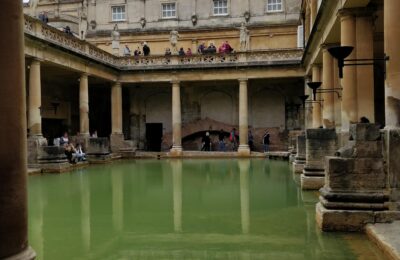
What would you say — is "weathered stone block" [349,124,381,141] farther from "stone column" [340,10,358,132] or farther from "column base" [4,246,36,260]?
"column base" [4,246,36,260]

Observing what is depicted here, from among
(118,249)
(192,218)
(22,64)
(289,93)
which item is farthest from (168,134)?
(22,64)

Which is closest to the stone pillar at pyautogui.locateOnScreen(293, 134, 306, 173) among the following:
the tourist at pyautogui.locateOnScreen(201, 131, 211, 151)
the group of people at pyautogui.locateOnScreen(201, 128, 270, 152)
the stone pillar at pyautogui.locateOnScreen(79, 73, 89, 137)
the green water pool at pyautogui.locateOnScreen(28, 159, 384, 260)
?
the green water pool at pyautogui.locateOnScreen(28, 159, 384, 260)

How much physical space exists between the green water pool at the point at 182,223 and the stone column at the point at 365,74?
2624 millimetres

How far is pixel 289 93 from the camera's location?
114 feet

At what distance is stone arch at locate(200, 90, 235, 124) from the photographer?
117 feet

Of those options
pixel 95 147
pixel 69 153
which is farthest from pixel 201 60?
pixel 69 153

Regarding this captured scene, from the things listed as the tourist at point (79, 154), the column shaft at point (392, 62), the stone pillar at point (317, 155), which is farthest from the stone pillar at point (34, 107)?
the column shaft at point (392, 62)

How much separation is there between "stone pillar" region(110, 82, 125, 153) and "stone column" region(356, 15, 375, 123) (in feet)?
69.4

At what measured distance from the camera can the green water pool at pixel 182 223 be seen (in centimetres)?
671

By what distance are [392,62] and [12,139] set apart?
6844 millimetres

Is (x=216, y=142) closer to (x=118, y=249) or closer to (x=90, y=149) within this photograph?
(x=90, y=149)

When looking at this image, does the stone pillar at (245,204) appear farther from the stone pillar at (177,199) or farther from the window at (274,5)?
the window at (274,5)

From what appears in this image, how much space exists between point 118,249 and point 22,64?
3960 mm

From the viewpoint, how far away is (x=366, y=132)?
8008mm
